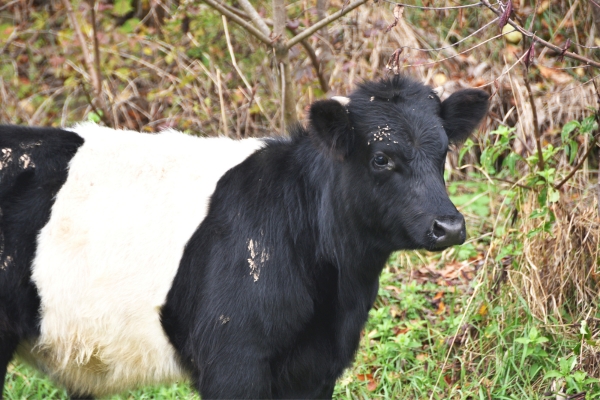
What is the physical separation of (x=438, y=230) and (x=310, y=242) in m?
0.75

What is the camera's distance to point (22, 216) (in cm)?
394

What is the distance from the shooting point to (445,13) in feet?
27.1

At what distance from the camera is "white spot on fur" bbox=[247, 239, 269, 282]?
3.74 meters

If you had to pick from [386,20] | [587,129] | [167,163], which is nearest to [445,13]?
[386,20]

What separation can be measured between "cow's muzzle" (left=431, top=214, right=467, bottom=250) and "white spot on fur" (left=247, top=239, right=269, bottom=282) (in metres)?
0.87

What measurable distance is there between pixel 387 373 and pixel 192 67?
472cm

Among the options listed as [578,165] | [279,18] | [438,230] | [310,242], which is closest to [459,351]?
[578,165]

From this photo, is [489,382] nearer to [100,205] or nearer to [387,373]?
[387,373]

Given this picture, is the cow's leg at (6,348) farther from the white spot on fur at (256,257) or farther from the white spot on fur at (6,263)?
the white spot on fur at (256,257)

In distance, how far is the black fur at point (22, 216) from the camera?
3895 millimetres

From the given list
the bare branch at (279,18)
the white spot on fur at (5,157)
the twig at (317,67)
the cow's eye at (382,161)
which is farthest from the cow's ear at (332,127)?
the twig at (317,67)

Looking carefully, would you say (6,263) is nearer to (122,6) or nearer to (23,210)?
(23,210)

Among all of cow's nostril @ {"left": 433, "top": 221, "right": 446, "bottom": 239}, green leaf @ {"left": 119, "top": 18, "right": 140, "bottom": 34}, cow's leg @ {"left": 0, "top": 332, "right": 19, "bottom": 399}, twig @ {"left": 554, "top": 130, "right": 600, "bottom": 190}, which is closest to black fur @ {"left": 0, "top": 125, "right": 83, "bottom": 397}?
cow's leg @ {"left": 0, "top": 332, "right": 19, "bottom": 399}

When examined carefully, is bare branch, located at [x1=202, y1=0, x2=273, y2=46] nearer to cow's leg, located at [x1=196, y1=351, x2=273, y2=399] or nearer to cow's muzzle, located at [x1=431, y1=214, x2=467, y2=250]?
cow's muzzle, located at [x1=431, y1=214, x2=467, y2=250]
